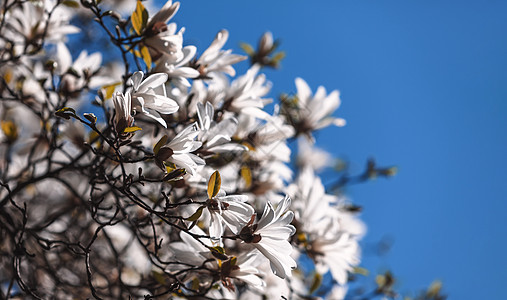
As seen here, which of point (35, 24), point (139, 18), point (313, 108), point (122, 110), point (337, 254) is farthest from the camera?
point (313, 108)

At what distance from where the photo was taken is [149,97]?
0.89 meters

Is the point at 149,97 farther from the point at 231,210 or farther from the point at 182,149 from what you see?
the point at 231,210

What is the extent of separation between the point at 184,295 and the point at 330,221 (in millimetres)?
484

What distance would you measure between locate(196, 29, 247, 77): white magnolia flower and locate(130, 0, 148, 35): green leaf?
17 cm

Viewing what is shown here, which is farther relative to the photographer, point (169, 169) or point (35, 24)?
point (35, 24)

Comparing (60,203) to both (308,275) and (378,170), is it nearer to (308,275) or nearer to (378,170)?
(308,275)

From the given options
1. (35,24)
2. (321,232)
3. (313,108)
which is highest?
(313,108)

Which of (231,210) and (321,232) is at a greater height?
(321,232)

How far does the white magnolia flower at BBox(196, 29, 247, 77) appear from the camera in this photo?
1.18m

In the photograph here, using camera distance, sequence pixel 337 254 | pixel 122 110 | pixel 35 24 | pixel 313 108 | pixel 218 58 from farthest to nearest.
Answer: pixel 313 108, pixel 35 24, pixel 337 254, pixel 218 58, pixel 122 110

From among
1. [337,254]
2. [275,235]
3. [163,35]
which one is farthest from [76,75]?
[337,254]

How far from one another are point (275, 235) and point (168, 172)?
0.78 ft

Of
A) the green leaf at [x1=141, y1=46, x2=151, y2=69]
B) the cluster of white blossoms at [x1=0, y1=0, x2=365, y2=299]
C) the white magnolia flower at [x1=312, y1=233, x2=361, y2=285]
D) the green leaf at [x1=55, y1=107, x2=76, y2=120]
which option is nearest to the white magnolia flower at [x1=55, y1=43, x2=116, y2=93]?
the cluster of white blossoms at [x1=0, y1=0, x2=365, y2=299]

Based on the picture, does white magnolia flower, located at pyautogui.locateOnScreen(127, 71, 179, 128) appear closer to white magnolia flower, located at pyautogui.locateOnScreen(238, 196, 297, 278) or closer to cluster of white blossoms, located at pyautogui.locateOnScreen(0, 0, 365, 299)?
cluster of white blossoms, located at pyautogui.locateOnScreen(0, 0, 365, 299)
